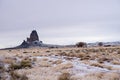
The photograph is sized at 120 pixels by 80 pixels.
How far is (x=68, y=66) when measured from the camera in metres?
23.2

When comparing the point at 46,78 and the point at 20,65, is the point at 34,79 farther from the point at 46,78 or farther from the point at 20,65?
the point at 20,65

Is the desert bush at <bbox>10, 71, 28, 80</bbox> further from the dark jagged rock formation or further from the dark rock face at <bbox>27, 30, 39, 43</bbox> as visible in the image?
the dark rock face at <bbox>27, 30, 39, 43</bbox>

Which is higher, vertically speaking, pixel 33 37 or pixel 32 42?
pixel 33 37

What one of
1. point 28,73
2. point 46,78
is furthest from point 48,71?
point 46,78

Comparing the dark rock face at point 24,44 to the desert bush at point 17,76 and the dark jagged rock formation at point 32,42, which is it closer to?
the dark jagged rock formation at point 32,42

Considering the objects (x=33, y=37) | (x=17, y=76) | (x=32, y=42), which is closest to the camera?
(x=17, y=76)

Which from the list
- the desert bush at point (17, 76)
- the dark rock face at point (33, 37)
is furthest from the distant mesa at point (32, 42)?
the desert bush at point (17, 76)

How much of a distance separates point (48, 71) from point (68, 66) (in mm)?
2213

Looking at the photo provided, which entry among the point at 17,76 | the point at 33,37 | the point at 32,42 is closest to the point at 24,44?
the point at 32,42

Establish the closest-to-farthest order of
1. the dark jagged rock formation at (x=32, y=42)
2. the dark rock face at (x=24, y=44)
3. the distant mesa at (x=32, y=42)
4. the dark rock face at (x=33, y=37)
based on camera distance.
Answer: the dark rock face at (x=24, y=44)
the dark jagged rock formation at (x=32, y=42)
the distant mesa at (x=32, y=42)
the dark rock face at (x=33, y=37)

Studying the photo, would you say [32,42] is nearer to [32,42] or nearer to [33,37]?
[32,42]

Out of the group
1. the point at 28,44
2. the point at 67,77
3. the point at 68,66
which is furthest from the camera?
the point at 28,44

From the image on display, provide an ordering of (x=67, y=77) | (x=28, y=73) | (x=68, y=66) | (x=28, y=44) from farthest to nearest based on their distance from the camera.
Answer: (x=28, y=44)
(x=68, y=66)
(x=28, y=73)
(x=67, y=77)

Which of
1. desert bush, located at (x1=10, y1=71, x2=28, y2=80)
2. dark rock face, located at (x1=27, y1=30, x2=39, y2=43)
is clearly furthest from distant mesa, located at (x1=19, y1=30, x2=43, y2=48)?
desert bush, located at (x1=10, y1=71, x2=28, y2=80)
